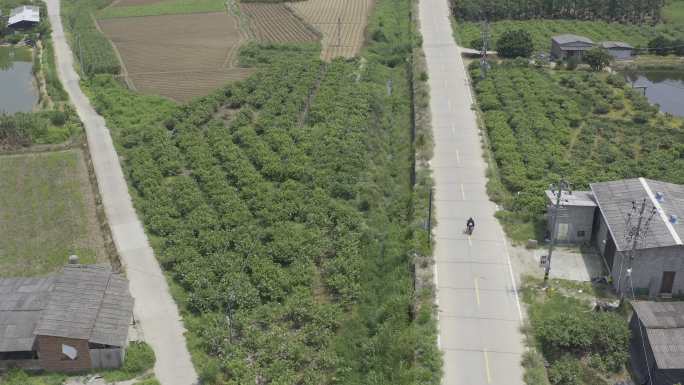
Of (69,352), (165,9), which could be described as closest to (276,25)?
(165,9)

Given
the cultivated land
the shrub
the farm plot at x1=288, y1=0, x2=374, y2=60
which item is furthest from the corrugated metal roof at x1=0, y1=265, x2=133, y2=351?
the shrub

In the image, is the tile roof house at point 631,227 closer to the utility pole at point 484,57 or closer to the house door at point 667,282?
the house door at point 667,282

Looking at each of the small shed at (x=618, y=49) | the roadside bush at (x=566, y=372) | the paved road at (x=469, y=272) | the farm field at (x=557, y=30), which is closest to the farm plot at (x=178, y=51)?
the paved road at (x=469, y=272)

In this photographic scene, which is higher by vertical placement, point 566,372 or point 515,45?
point 515,45

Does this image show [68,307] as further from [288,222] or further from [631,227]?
[631,227]

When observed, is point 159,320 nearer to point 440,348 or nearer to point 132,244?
point 132,244

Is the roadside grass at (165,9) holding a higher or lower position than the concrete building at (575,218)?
higher

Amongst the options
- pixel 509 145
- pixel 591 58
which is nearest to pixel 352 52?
pixel 591 58
